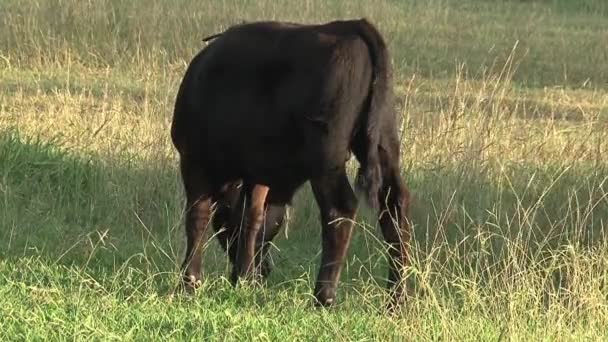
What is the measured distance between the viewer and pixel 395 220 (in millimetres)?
5566

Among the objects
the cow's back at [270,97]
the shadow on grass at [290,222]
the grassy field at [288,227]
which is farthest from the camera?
the shadow on grass at [290,222]

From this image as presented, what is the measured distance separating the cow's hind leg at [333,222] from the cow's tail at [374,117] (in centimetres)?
10

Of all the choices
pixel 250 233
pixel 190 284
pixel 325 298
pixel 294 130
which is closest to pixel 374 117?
pixel 294 130

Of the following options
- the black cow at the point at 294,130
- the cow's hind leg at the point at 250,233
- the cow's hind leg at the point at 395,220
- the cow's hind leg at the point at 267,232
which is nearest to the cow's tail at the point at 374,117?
the black cow at the point at 294,130

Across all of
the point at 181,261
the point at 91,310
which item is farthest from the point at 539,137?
the point at 91,310

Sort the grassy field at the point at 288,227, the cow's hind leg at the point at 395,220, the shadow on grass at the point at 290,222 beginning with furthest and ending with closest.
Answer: the shadow on grass at the point at 290,222
the cow's hind leg at the point at 395,220
the grassy field at the point at 288,227

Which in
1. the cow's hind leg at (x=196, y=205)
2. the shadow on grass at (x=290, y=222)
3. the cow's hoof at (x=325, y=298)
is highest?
the cow's hind leg at (x=196, y=205)

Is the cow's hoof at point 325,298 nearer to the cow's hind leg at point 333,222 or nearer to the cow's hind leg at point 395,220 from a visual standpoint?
the cow's hind leg at point 333,222

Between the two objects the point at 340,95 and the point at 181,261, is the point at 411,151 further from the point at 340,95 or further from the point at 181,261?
the point at 340,95

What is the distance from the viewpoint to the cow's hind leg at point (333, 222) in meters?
5.25

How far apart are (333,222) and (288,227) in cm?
200

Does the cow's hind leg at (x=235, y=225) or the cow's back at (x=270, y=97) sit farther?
the cow's hind leg at (x=235, y=225)

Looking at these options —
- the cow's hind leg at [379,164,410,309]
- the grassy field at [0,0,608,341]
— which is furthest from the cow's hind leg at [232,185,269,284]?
the cow's hind leg at [379,164,410,309]

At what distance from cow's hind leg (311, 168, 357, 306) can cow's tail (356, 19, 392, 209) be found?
10 cm
